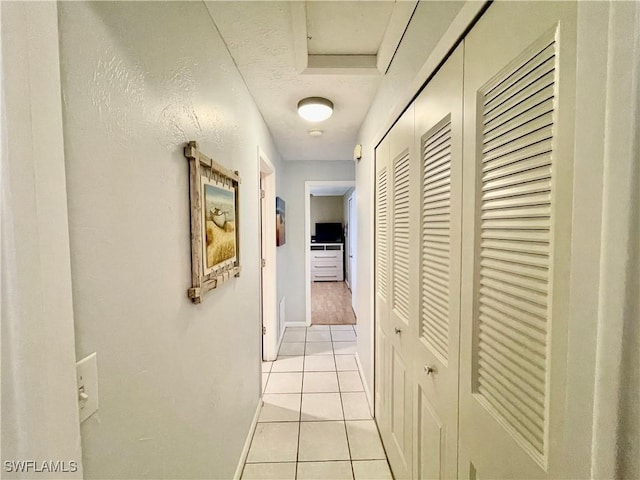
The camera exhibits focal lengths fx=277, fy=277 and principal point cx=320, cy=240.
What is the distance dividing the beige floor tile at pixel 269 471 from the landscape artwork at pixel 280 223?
2.04 metres

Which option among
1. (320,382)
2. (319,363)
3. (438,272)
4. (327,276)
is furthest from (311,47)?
(327,276)

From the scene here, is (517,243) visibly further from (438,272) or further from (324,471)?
(324,471)

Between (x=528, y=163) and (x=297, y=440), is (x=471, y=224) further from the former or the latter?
(x=297, y=440)

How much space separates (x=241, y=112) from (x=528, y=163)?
1.57 m

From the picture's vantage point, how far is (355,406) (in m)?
2.17

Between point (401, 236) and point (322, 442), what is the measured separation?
57.7 inches

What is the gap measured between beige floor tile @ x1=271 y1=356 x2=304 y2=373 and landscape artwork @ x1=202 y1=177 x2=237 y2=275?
1737 millimetres

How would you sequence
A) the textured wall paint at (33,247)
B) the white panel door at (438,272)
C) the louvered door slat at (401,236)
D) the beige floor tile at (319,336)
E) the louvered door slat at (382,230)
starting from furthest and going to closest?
the beige floor tile at (319,336) < the louvered door slat at (382,230) < the louvered door slat at (401,236) < the white panel door at (438,272) < the textured wall paint at (33,247)

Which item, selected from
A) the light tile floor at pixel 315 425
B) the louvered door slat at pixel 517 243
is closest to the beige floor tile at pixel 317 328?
the light tile floor at pixel 315 425

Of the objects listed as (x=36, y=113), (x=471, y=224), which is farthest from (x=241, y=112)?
(x=471, y=224)

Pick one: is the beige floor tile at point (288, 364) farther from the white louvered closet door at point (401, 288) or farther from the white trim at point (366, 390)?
the white louvered closet door at point (401, 288)

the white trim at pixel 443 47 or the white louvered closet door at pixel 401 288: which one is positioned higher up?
the white trim at pixel 443 47

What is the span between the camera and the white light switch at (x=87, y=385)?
1.75 feet

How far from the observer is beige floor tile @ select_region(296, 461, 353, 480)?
5.14 ft
